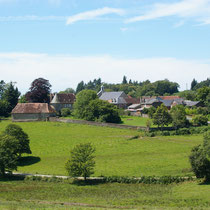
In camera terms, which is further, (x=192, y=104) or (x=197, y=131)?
(x=192, y=104)

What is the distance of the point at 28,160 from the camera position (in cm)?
5138

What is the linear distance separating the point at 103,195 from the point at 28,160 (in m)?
21.9

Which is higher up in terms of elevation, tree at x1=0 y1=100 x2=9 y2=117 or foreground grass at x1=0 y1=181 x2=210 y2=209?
tree at x1=0 y1=100 x2=9 y2=117

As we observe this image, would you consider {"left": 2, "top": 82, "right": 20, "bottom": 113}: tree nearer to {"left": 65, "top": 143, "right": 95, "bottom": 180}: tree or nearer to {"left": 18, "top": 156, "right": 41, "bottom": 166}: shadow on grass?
{"left": 18, "top": 156, "right": 41, "bottom": 166}: shadow on grass

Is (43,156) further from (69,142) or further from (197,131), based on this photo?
(197,131)

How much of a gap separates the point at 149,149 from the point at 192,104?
→ 5610 cm

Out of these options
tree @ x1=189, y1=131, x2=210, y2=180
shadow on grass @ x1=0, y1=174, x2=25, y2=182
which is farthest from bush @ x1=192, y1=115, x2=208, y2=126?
shadow on grass @ x1=0, y1=174, x2=25, y2=182

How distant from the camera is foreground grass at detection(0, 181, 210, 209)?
1129 inches

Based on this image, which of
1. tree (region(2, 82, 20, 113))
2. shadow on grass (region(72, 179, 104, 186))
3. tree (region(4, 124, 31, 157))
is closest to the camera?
shadow on grass (region(72, 179, 104, 186))

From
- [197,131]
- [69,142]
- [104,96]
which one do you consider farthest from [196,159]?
[104,96]

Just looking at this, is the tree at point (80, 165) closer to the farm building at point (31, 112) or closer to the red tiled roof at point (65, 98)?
the farm building at point (31, 112)

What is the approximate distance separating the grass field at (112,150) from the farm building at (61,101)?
28.7m

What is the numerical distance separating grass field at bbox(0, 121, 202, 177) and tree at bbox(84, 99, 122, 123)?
593cm

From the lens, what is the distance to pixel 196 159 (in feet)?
123
